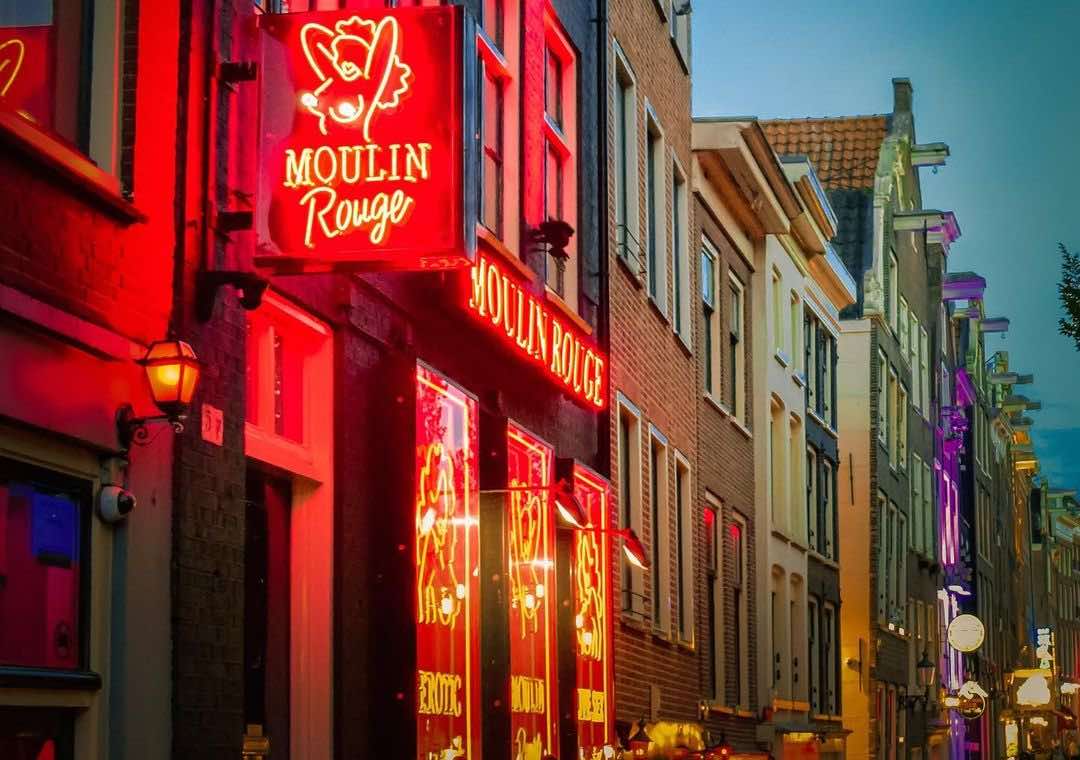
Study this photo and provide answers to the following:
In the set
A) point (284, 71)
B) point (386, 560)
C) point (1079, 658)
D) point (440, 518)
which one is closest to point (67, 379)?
point (284, 71)

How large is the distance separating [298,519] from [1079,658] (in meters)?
94.9

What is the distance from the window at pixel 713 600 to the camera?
2450 cm

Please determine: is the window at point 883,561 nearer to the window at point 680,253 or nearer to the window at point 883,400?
the window at point 883,400

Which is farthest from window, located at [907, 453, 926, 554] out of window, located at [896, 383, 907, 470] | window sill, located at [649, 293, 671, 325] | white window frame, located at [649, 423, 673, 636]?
window sill, located at [649, 293, 671, 325]

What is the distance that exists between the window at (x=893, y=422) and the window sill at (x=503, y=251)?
28.4m

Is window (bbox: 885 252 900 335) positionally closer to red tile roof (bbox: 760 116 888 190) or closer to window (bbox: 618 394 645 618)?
red tile roof (bbox: 760 116 888 190)

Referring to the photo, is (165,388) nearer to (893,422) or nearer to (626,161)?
(626,161)

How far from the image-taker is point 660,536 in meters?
21.7

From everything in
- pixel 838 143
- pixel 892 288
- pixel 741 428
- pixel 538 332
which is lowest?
pixel 538 332

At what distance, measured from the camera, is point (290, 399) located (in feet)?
37.3

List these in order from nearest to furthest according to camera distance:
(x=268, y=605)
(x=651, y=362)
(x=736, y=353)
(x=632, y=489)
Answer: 1. (x=268, y=605)
2. (x=632, y=489)
3. (x=651, y=362)
4. (x=736, y=353)

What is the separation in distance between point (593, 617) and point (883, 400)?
2573 cm

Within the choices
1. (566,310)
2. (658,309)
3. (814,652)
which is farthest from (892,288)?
(566,310)

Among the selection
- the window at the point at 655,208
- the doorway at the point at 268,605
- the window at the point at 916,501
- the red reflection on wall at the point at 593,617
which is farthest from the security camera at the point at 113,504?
the window at the point at 916,501
